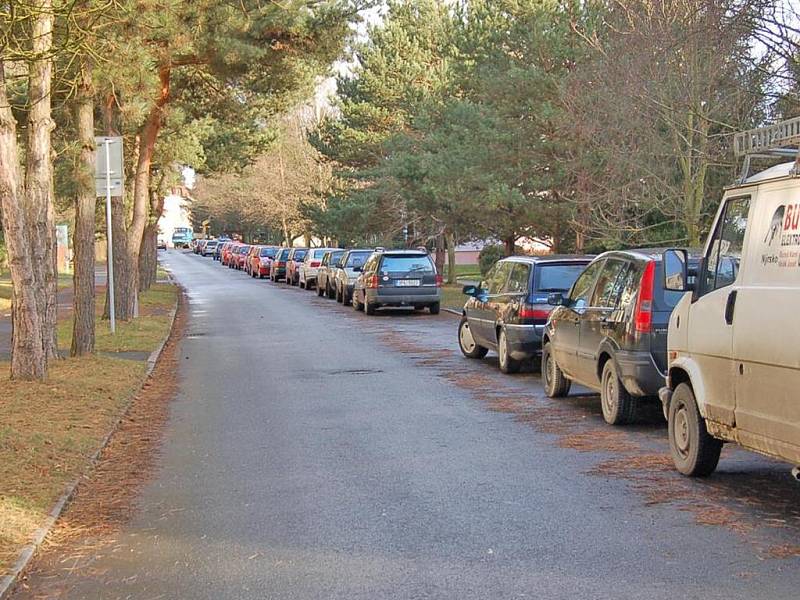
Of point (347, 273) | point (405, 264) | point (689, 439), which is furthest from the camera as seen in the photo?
point (347, 273)

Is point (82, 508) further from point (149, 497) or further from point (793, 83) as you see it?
point (793, 83)

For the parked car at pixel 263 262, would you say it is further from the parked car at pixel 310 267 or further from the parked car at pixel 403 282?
the parked car at pixel 403 282

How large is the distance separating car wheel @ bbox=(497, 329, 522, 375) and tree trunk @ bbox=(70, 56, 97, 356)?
5979mm

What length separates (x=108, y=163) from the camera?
1947 cm

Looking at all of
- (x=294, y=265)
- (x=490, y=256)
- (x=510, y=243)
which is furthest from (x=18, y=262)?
(x=294, y=265)

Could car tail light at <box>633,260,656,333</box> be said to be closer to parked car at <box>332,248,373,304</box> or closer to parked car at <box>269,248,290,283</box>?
parked car at <box>332,248,373,304</box>

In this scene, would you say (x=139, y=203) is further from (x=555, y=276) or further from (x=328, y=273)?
(x=555, y=276)

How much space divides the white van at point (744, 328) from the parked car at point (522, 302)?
6156 mm

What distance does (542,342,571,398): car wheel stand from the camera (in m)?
13.1

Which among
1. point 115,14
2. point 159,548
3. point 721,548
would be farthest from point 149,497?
point 115,14

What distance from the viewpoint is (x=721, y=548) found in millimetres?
6539

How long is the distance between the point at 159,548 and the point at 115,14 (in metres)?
8.83

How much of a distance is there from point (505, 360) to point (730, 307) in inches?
317

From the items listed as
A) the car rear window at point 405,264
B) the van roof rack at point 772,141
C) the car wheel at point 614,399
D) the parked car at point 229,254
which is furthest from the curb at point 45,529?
the parked car at point 229,254
